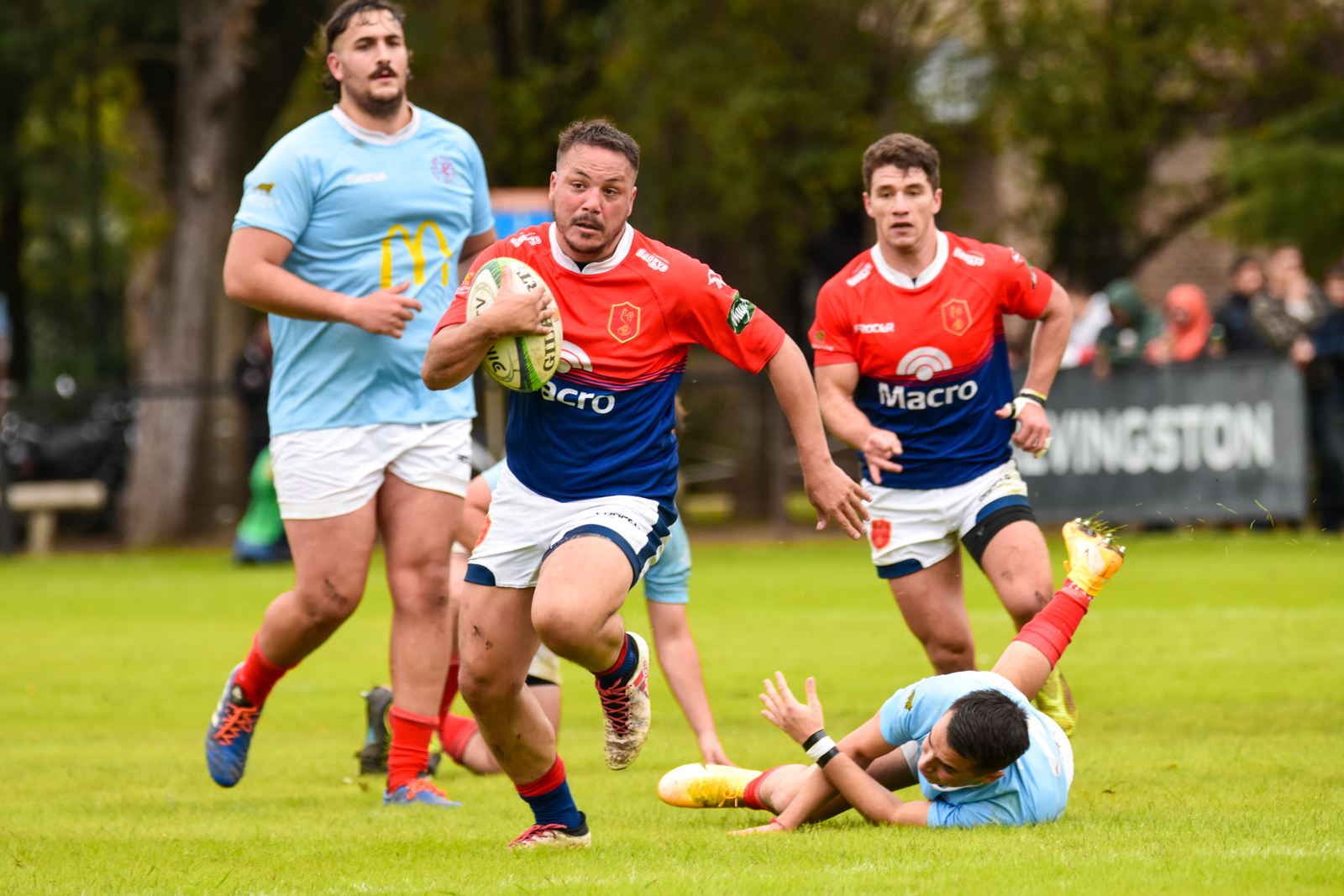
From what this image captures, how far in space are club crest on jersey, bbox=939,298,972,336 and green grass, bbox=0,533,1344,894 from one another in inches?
69.9

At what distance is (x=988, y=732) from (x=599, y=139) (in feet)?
6.85

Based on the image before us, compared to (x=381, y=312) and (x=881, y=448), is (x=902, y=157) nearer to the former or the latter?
(x=881, y=448)

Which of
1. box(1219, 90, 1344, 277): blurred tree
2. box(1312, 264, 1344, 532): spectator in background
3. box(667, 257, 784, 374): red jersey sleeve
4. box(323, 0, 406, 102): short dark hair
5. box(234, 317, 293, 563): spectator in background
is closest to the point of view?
box(667, 257, 784, 374): red jersey sleeve

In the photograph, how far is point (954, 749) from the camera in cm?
516

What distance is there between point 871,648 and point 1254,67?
18.3 m

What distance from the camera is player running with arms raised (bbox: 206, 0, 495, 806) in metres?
6.50

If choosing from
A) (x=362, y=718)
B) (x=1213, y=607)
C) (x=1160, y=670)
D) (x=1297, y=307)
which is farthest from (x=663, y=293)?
Answer: (x=1297, y=307)

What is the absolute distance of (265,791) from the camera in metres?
6.98

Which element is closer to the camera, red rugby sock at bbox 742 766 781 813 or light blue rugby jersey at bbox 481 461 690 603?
red rugby sock at bbox 742 766 781 813

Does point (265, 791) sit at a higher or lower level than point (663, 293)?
lower

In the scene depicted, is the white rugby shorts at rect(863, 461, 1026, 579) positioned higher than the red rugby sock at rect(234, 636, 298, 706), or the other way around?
the white rugby shorts at rect(863, 461, 1026, 579)

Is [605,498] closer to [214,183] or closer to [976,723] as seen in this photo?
[976,723]

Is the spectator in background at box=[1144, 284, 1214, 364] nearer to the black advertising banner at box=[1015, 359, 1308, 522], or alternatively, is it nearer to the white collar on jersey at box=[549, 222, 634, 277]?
the black advertising banner at box=[1015, 359, 1308, 522]

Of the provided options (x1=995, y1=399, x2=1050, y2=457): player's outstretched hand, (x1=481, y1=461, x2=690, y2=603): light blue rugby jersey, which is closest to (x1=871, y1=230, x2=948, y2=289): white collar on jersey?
(x1=995, y1=399, x2=1050, y2=457): player's outstretched hand
